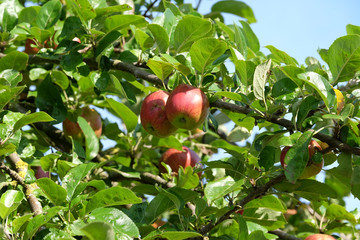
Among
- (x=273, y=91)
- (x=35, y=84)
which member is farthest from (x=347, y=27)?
(x=35, y=84)

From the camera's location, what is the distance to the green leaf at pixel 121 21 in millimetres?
1779

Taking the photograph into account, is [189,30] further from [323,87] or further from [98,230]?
[98,230]

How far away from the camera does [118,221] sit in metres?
1.33

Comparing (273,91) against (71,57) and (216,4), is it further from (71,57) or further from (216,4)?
(216,4)

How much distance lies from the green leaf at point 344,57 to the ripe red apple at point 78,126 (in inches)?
46.0

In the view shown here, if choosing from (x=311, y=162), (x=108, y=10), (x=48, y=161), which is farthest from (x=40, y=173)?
(x=311, y=162)

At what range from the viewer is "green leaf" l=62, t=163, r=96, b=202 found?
147 centimetres

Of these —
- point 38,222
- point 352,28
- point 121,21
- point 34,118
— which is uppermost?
point 352,28

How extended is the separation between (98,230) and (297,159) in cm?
56

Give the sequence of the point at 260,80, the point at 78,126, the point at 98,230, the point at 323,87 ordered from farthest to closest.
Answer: the point at 78,126, the point at 260,80, the point at 323,87, the point at 98,230

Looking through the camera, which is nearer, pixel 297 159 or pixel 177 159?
pixel 297 159

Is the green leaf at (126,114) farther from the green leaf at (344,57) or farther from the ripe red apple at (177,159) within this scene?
the green leaf at (344,57)

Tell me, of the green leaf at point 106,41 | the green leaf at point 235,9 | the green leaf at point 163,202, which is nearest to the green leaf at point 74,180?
the green leaf at point 163,202

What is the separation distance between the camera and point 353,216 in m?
2.08
